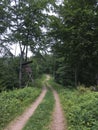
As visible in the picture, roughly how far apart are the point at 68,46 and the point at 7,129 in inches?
850

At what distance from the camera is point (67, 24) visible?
103 feet

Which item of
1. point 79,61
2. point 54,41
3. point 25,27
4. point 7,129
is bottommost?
point 7,129

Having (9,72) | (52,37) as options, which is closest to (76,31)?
(52,37)

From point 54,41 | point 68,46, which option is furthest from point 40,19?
point 68,46

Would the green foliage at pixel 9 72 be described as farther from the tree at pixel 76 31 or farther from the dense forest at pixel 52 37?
the tree at pixel 76 31

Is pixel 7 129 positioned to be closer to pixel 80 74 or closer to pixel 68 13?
pixel 68 13

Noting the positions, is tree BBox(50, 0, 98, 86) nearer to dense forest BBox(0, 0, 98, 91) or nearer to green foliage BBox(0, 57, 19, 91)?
dense forest BBox(0, 0, 98, 91)

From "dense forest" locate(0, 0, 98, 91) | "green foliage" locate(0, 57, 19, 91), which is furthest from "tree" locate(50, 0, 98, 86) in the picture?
"green foliage" locate(0, 57, 19, 91)

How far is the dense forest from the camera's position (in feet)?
97.0

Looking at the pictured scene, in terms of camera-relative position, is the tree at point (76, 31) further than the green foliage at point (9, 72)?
No

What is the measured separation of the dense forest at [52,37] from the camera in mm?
29562

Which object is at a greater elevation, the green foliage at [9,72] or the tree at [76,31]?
the tree at [76,31]

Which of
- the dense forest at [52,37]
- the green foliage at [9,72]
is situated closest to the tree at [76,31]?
the dense forest at [52,37]

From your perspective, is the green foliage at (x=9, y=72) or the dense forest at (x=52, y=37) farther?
the green foliage at (x=9, y=72)
